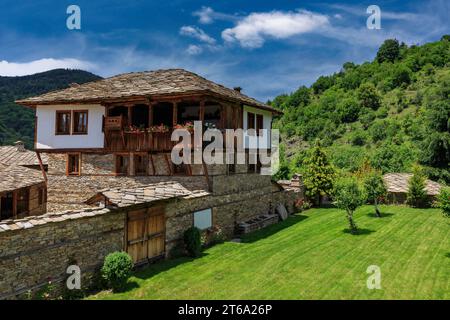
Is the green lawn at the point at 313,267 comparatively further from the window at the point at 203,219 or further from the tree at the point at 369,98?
the tree at the point at 369,98

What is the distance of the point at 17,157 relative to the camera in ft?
109

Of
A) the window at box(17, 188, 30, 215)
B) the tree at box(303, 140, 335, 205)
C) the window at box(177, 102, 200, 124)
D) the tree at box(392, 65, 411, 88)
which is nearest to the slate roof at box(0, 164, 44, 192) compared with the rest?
the window at box(17, 188, 30, 215)

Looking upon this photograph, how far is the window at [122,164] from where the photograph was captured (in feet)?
77.8

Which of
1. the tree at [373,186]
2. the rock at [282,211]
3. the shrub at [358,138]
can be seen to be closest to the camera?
the tree at [373,186]

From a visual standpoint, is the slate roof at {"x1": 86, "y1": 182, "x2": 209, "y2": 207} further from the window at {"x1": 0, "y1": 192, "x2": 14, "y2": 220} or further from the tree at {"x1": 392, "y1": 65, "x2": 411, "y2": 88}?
the tree at {"x1": 392, "y1": 65, "x2": 411, "y2": 88}

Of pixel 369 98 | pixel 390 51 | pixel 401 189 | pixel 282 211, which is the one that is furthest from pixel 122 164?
pixel 390 51

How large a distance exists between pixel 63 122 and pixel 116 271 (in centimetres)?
1442

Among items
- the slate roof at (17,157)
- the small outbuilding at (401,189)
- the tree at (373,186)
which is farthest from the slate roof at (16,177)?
the small outbuilding at (401,189)

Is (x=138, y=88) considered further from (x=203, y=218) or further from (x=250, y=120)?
(x=203, y=218)

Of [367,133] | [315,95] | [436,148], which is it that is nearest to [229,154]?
[436,148]

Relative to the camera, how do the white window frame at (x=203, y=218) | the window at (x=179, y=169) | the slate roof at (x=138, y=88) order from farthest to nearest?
the window at (x=179, y=169) < the slate roof at (x=138, y=88) < the white window frame at (x=203, y=218)

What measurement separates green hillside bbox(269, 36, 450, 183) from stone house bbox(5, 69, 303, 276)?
20.3 meters
